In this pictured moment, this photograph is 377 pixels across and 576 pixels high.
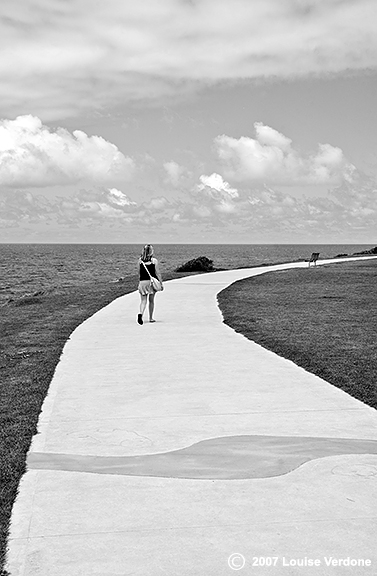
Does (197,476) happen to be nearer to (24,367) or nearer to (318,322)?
(24,367)

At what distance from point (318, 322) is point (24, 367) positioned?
7185 millimetres

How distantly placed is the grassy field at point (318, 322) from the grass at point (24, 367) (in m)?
3.70

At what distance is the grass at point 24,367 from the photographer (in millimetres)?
5484

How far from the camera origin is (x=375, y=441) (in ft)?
20.2

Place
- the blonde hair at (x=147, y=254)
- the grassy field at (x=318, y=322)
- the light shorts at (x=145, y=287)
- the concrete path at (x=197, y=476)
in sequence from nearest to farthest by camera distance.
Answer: the concrete path at (x=197, y=476) < the grassy field at (x=318, y=322) < the light shorts at (x=145, y=287) < the blonde hair at (x=147, y=254)

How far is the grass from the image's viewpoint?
5484 millimetres

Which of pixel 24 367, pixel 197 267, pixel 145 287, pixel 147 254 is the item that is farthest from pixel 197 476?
pixel 197 267

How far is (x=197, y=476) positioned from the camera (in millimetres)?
5293

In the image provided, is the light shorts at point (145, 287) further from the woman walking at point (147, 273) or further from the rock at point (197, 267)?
the rock at point (197, 267)

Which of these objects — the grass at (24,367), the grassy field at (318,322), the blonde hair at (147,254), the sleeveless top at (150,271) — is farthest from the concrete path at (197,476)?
the blonde hair at (147,254)

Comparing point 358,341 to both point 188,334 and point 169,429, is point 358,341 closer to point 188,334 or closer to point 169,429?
point 188,334

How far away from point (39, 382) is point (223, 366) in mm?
2595

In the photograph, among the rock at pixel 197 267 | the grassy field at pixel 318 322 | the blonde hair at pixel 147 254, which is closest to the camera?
the grassy field at pixel 318 322

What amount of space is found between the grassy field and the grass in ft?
12.1
